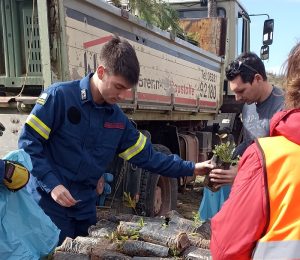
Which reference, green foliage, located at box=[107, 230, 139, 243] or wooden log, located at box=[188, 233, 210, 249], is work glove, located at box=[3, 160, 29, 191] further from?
wooden log, located at box=[188, 233, 210, 249]

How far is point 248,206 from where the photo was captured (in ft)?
3.91

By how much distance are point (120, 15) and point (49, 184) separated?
7.39 feet

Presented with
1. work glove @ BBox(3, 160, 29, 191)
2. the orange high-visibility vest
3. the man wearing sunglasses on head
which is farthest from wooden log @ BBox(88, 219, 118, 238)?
the orange high-visibility vest

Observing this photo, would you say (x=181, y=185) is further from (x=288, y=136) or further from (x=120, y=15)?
(x=288, y=136)

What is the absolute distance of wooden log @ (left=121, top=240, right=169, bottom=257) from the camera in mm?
2391

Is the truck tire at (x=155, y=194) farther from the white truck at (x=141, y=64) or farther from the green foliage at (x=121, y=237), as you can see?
the green foliage at (x=121, y=237)

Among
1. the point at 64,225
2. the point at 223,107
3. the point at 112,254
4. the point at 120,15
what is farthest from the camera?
the point at 223,107

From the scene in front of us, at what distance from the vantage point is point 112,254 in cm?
234

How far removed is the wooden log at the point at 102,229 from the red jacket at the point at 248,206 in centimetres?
146

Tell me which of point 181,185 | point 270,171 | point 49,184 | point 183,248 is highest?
point 270,171

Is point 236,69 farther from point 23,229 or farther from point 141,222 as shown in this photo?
point 23,229

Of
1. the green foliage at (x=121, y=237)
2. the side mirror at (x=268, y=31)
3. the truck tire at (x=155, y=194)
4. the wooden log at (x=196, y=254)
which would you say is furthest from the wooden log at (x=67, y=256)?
the side mirror at (x=268, y=31)

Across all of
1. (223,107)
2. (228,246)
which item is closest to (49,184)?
(228,246)

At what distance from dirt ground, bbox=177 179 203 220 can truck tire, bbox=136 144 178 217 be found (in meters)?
0.58
